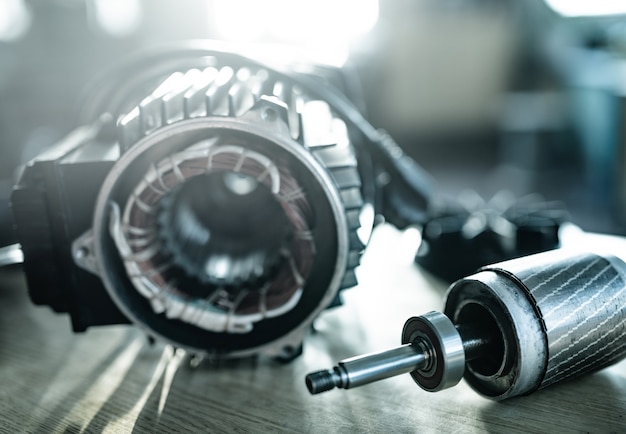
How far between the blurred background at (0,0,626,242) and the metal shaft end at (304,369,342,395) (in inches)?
69.0

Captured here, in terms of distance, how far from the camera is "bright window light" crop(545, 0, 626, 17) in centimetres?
282

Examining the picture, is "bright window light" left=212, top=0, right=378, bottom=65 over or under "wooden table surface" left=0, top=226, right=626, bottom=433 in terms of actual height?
under

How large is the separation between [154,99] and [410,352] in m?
0.28

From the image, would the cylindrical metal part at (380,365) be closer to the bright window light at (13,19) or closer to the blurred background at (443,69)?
the blurred background at (443,69)

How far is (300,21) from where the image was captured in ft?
11.7

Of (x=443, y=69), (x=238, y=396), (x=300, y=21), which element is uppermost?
(x=238, y=396)

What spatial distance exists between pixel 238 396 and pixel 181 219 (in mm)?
193

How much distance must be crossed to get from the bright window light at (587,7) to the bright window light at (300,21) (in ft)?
3.58

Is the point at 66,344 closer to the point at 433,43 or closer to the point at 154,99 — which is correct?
the point at 154,99

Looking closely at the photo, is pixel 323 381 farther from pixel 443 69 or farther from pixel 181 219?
pixel 443 69

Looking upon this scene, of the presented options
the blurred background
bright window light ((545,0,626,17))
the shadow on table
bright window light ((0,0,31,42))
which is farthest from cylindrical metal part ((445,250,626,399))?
bright window light ((545,0,626,17))

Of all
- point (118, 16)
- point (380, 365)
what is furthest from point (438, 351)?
point (118, 16)

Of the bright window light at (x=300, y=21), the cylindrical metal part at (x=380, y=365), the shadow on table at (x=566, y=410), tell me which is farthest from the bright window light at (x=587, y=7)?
the cylindrical metal part at (x=380, y=365)

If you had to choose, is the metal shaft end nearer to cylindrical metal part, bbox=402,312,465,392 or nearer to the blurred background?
cylindrical metal part, bbox=402,312,465,392
